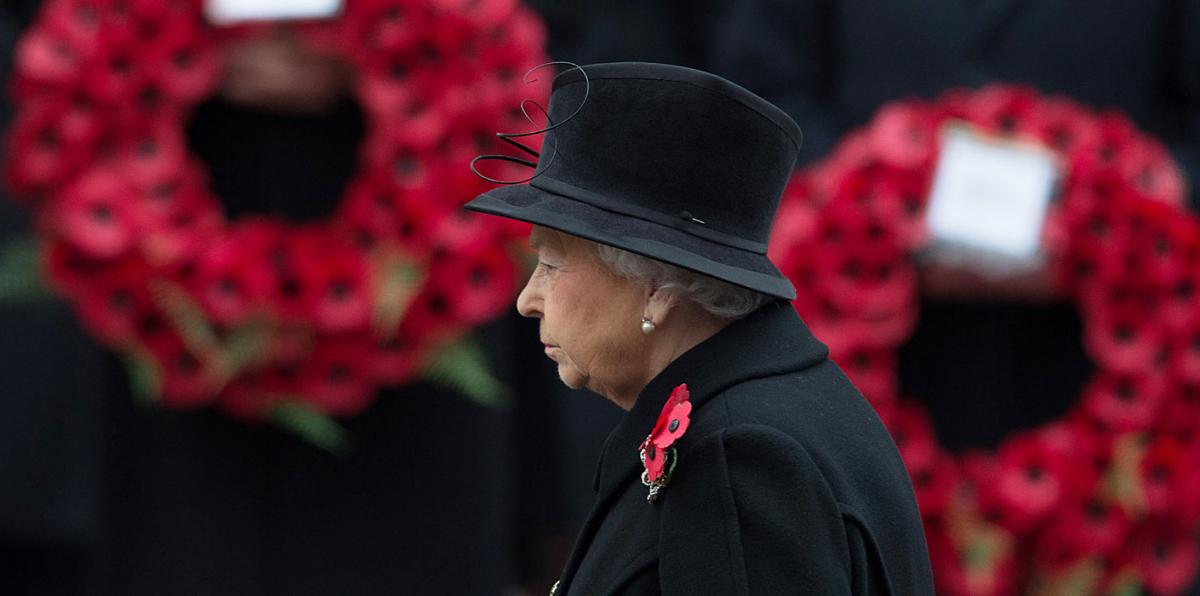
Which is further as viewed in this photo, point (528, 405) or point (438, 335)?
point (528, 405)

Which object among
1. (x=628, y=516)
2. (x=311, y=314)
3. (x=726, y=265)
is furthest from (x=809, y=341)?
(x=311, y=314)

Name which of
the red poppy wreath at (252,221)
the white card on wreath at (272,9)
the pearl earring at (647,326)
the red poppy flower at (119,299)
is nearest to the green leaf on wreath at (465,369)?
the red poppy wreath at (252,221)

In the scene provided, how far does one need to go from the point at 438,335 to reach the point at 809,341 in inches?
65.6

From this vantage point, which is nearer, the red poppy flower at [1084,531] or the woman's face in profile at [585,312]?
the woman's face in profile at [585,312]

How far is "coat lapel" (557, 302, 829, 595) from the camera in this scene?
5.59ft

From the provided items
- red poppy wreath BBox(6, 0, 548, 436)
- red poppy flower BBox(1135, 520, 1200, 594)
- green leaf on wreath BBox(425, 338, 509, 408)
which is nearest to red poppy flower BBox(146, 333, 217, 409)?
red poppy wreath BBox(6, 0, 548, 436)

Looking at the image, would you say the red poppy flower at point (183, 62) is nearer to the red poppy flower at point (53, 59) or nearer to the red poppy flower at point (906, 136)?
the red poppy flower at point (53, 59)

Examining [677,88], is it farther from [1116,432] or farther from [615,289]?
[1116,432]

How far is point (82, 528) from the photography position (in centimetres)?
405

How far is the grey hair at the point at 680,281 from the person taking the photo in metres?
1.70

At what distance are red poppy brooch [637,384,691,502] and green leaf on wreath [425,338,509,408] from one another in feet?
5.50

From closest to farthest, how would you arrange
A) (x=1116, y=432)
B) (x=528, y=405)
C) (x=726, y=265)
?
(x=726, y=265), (x=1116, y=432), (x=528, y=405)

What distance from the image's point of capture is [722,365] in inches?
67.4

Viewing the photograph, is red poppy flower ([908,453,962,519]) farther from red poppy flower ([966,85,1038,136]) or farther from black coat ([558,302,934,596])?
black coat ([558,302,934,596])
